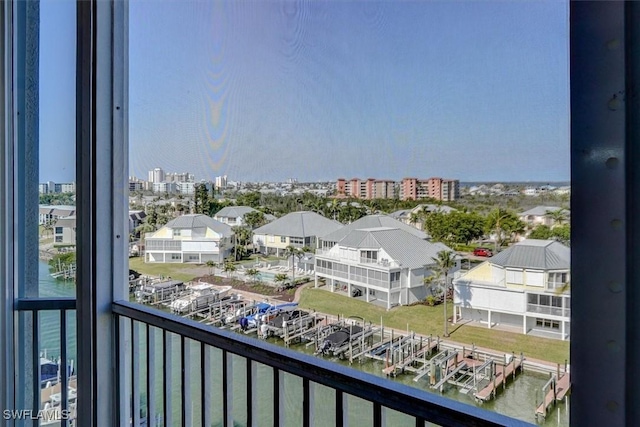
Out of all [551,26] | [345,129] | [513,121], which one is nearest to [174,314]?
[345,129]

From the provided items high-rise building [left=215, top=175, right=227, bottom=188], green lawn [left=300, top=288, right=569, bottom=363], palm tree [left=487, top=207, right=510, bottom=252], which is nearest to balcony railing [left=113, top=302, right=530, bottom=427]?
green lawn [left=300, top=288, right=569, bottom=363]

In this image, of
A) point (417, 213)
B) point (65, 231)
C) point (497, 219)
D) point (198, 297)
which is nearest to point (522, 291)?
point (497, 219)

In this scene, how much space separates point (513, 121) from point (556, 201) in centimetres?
20

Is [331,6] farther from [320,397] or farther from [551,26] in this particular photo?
[320,397]

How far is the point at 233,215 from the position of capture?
142 centimetres

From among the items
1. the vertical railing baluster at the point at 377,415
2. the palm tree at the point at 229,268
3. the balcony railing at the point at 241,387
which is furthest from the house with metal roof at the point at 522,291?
the palm tree at the point at 229,268

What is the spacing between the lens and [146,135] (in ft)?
5.60

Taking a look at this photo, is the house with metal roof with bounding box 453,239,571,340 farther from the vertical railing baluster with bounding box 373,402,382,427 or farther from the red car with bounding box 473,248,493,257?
the vertical railing baluster with bounding box 373,402,382,427

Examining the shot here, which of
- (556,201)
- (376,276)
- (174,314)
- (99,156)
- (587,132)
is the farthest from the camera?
(99,156)

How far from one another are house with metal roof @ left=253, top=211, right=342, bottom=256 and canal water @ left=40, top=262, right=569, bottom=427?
1.05 feet

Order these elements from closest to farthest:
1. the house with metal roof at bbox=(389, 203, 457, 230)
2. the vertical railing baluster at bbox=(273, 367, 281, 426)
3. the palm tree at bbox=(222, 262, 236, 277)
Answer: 1. the house with metal roof at bbox=(389, 203, 457, 230)
2. the vertical railing baluster at bbox=(273, 367, 281, 426)
3. the palm tree at bbox=(222, 262, 236, 277)

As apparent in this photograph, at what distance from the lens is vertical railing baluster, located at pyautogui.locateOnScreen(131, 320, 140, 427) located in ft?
5.58

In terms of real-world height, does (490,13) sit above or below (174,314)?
above

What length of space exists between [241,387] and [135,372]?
647 millimetres
